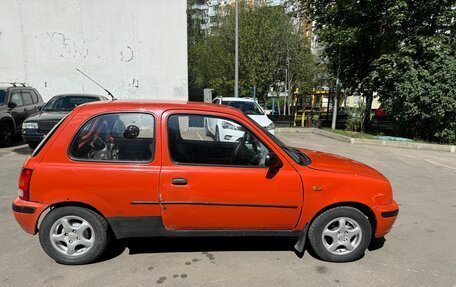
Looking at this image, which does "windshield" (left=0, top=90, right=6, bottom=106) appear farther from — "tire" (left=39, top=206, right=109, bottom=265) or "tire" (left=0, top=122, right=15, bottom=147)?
"tire" (left=39, top=206, right=109, bottom=265)

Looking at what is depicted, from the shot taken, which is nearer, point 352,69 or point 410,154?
point 410,154

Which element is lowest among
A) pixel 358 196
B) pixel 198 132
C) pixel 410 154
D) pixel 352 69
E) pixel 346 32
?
pixel 410 154

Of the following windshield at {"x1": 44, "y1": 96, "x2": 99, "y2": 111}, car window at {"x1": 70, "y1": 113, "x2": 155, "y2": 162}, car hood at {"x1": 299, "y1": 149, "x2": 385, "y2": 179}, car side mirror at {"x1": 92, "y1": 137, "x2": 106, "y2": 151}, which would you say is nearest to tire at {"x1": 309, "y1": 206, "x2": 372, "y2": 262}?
car hood at {"x1": 299, "y1": 149, "x2": 385, "y2": 179}

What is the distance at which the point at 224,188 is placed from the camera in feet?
11.3

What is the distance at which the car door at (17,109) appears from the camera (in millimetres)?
10945

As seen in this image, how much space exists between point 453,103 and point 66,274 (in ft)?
45.2

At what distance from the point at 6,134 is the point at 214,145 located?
9428mm

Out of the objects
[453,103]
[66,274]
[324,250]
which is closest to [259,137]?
[324,250]

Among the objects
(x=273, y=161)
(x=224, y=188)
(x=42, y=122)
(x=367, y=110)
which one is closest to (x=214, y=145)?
(x=224, y=188)

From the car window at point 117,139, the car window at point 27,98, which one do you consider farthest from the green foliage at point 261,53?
the car window at point 117,139

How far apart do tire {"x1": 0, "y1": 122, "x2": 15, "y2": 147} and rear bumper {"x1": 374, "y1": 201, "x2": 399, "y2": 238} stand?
427 inches

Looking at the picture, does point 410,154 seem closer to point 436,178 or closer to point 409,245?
point 436,178

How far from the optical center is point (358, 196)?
359 cm

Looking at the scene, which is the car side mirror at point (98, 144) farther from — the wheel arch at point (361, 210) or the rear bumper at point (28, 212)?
the wheel arch at point (361, 210)
